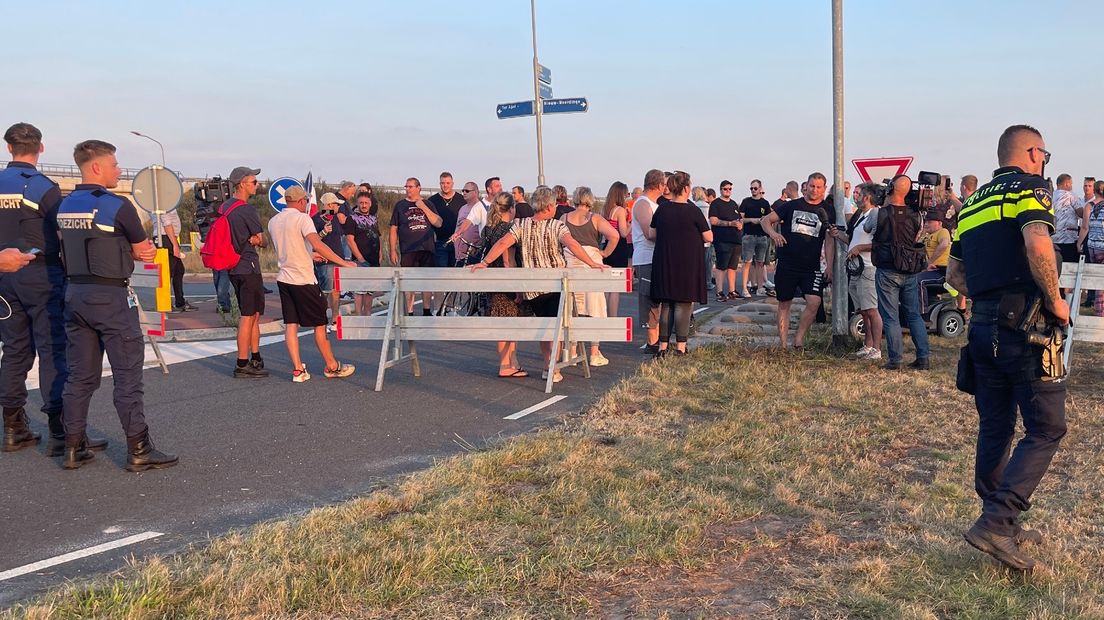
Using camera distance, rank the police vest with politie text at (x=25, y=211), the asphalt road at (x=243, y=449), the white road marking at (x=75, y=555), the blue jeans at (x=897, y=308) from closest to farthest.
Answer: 1. the white road marking at (x=75, y=555)
2. the asphalt road at (x=243, y=449)
3. the police vest with politie text at (x=25, y=211)
4. the blue jeans at (x=897, y=308)

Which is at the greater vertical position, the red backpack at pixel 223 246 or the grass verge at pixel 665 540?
the red backpack at pixel 223 246

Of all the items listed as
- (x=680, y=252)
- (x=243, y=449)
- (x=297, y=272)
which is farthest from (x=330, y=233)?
(x=243, y=449)

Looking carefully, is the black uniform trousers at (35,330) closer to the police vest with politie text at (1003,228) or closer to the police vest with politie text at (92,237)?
the police vest with politie text at (92,237)

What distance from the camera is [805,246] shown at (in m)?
10.0

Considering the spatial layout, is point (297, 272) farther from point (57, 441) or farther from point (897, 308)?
point (897, 308)

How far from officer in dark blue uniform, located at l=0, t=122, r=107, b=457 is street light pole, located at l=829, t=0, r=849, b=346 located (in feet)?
24.5

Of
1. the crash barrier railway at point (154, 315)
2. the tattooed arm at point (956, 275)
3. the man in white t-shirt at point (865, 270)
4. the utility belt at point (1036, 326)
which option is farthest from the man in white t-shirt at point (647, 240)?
the utility belt at point (1036, 326)

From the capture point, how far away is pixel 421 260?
42.2 feet

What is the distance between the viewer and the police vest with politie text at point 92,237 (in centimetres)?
585

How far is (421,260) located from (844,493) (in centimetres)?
850

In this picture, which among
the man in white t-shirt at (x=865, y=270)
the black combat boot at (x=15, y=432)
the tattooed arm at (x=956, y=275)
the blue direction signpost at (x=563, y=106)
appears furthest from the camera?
the blue direction signpost at (x=563, y=106)

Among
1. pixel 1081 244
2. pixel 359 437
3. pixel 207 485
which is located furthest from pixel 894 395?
pixel 1081 244

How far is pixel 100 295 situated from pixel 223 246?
360 cm

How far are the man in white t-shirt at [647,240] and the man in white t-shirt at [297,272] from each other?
3406 millimetres
